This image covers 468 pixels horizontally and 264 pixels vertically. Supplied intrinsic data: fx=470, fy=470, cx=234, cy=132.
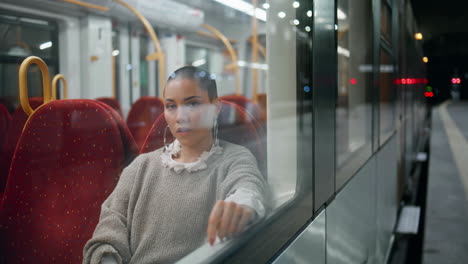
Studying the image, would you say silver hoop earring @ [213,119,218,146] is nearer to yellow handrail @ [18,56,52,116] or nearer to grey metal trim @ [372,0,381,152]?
yellow handrail @ [18,56,52,116]

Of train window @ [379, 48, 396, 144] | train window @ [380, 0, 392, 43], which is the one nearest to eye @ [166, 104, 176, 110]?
train window @ [379, 48, 396, 144]

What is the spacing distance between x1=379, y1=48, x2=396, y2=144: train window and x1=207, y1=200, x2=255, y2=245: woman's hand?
231 centimetres

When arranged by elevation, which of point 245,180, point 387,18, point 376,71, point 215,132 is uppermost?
point 387,18

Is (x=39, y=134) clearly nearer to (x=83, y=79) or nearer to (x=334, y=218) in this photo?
(x=334, y=218)

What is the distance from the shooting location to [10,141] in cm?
182

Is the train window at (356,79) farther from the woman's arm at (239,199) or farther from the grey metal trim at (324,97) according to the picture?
the woman's arm at (239,199)

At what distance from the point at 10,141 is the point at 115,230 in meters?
0.99

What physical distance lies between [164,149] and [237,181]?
21 centimetres

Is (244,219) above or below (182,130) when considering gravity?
below

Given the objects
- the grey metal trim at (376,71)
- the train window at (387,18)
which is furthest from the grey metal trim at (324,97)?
the train window at (387,18)

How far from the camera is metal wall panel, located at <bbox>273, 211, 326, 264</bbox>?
109 cm

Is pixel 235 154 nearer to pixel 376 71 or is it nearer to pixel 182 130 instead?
pixel 182 130

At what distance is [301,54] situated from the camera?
1.33 m

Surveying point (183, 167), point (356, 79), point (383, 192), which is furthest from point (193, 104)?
point (383, 192)
